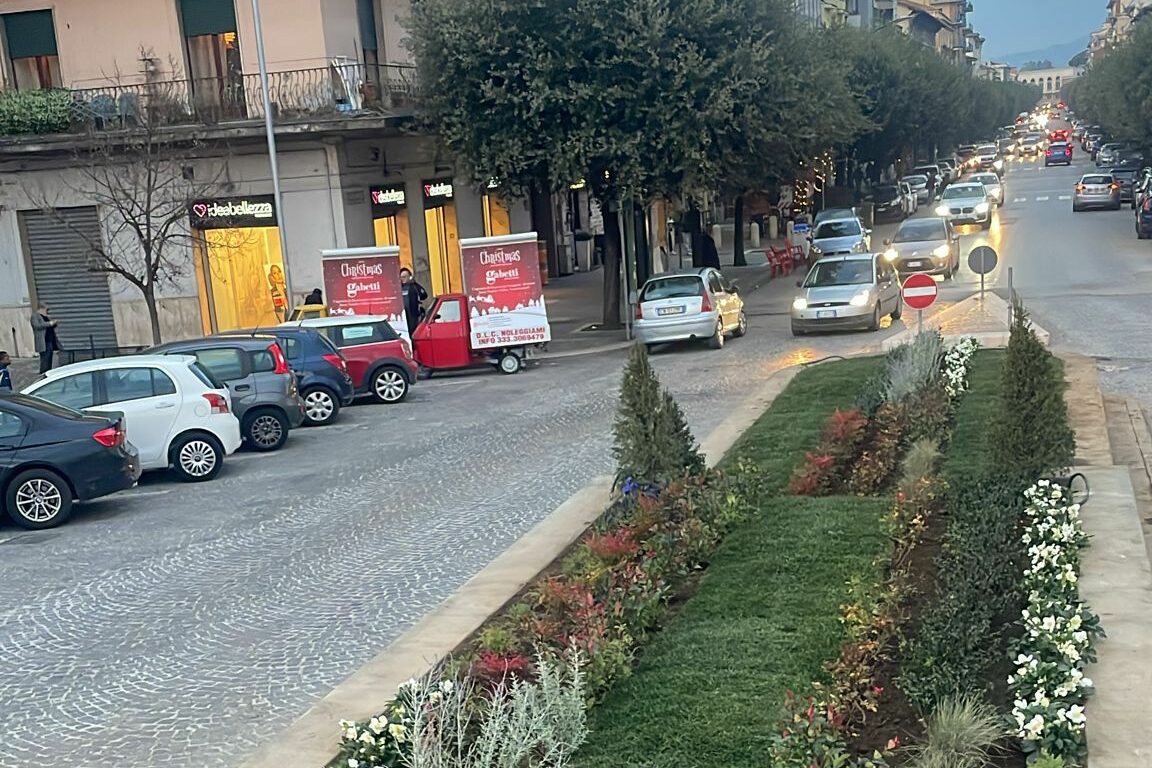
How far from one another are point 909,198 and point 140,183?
4233cm

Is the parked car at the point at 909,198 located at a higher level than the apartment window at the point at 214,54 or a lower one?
lower

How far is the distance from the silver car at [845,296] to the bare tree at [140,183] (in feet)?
39.8

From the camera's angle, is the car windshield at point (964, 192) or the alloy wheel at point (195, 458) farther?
the car windshield at point (964, 192)

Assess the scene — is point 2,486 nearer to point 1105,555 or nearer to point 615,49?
point 1105,555

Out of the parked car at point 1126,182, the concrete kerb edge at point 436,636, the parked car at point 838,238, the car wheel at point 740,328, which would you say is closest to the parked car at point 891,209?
the parked car at point 1126,182

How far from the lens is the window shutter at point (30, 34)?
27109mm

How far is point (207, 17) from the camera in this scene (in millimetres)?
26391

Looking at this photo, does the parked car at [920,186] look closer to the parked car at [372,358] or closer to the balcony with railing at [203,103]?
the balcony with railing at [203,103]

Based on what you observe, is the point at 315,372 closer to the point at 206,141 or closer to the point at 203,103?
the point at 206,141

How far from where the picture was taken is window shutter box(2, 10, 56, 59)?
88.9ft

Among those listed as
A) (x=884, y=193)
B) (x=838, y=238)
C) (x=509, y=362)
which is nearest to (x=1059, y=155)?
(x=884, y=193)

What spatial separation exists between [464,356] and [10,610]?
12.8 m

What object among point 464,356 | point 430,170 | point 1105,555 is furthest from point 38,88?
point 1105,555

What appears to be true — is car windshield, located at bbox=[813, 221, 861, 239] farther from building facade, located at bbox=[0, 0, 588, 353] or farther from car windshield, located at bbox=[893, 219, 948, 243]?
building facade, located at bbox=[0, 0, 588, 353]
